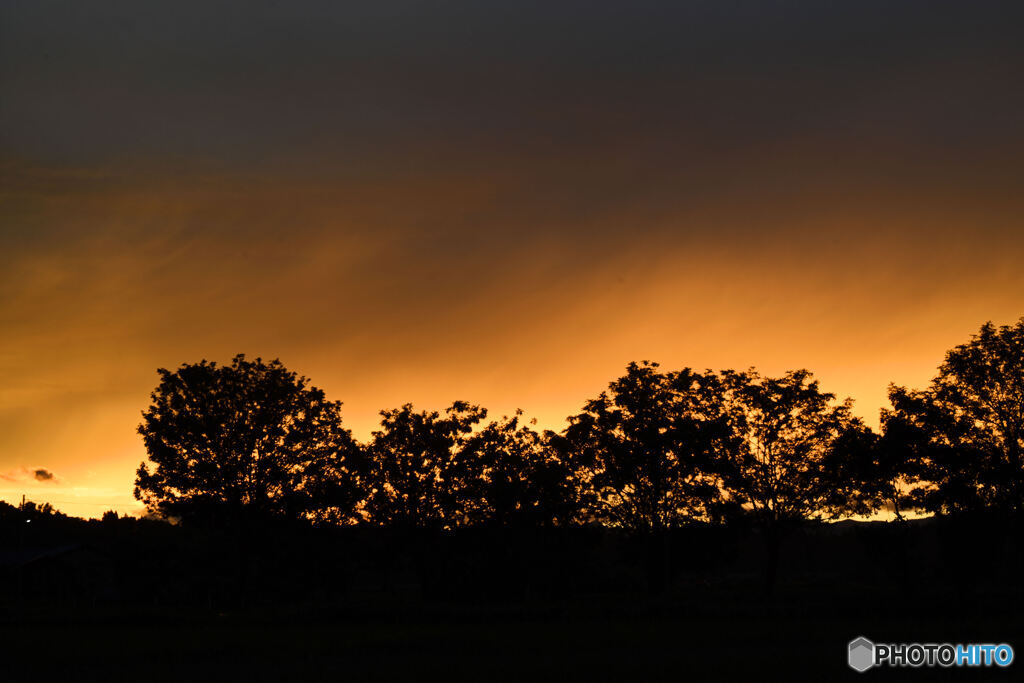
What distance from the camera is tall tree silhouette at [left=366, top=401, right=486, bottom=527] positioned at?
274ft

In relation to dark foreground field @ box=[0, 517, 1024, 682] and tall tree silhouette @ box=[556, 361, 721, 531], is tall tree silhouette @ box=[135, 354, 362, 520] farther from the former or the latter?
tall tree silhouette @ box=[556, 361, 721, 531]

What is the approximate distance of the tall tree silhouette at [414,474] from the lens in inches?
3292

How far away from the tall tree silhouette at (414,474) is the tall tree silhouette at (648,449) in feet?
39.8

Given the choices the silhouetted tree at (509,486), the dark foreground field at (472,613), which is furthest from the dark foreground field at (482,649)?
→ the silhouetted tree at (509,486)

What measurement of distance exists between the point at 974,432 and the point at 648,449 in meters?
26.8

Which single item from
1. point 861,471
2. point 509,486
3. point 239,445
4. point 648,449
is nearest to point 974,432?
point 861,471

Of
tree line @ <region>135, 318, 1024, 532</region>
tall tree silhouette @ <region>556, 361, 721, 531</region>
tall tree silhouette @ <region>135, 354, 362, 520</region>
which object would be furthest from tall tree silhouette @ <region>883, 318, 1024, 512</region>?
tall tree silhouette @ <region>135, 354, 362, 520</region>

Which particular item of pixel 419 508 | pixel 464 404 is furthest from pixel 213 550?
pixel 464 404

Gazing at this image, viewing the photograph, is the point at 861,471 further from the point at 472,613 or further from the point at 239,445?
the point at 239,445

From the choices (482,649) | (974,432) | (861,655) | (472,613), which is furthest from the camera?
(974,432)

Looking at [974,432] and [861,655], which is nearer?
[861,655]

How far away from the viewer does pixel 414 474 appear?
8494 centimetres

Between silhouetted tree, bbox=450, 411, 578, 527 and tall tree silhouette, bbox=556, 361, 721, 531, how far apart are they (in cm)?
286

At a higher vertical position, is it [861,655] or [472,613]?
[861,655]
